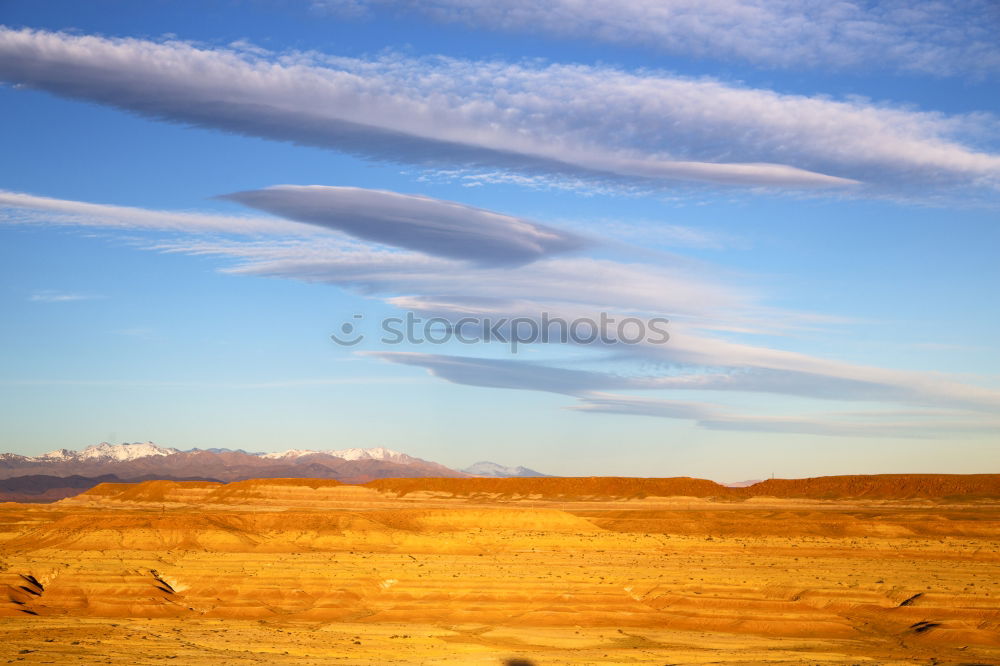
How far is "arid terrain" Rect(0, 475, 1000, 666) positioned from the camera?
31.0m

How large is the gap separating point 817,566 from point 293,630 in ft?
85.9

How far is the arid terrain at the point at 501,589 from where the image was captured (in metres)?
31.0

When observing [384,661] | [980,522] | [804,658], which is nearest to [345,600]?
[384,661]

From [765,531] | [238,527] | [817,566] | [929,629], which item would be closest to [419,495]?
[238,527]

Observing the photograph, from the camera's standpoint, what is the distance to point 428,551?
5188 cm

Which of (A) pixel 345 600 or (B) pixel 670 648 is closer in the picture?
(B) pixel 670 648

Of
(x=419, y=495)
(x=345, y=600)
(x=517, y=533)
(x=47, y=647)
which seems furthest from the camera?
(x=419, y=495)

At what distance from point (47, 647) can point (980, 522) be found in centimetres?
5846

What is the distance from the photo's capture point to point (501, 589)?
39.8 meters

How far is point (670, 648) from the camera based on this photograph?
31.3 metres

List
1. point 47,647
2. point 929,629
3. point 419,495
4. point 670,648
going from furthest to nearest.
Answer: point 419,495 < point 929,629 < point 670,648 < point 47,647

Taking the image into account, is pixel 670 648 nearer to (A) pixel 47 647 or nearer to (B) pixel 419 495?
(A) pixel 47 647

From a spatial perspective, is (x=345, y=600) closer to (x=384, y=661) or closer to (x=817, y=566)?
(x=384, y=661)

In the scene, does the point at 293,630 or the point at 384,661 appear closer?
the point at 384,661
